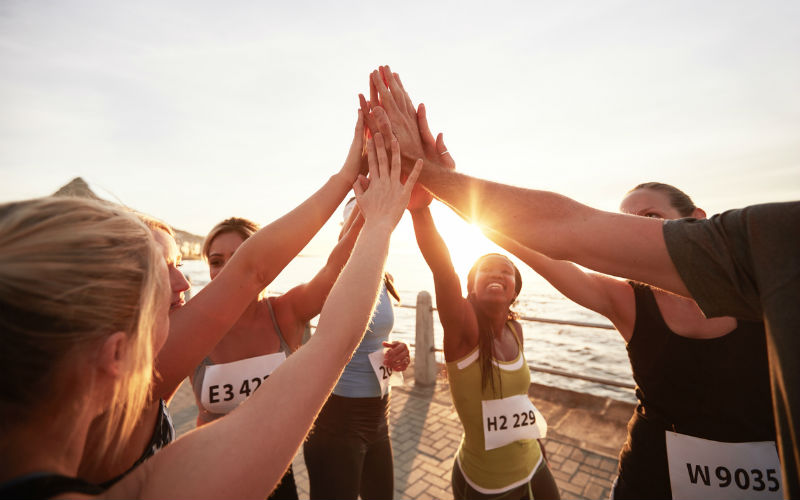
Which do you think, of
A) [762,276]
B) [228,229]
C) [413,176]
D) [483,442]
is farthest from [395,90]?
[483,442]

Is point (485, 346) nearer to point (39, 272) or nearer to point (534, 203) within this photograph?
point (534, 203)

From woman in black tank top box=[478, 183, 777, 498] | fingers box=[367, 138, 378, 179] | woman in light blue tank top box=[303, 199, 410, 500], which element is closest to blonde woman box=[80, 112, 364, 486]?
fingers box=[367, 138, 378, 179]

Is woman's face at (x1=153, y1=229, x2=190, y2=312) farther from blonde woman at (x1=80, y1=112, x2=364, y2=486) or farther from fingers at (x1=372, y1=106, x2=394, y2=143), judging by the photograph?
fingers at (x1=372, y1=106, x2=394, y2=143)

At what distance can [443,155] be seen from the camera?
87.7 inches

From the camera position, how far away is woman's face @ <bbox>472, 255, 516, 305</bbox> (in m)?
2.94

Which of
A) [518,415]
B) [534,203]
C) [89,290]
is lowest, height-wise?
[518,415]

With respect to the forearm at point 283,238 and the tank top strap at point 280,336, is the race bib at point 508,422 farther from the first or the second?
the forearm at point 283,238

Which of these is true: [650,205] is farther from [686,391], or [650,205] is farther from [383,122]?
[383,122]

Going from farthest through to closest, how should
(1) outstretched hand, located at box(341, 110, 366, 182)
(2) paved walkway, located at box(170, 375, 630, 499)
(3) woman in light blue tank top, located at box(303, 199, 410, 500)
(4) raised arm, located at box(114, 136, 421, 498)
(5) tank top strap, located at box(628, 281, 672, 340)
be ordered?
(2) paved walkway, located at box(170, 375, 630, 499), (3) woman in light blue tank top, located at box(303, 199, 410, 500), (1) outstretched hand, located at box(341, 110, 366, 182), (5) tank top strap, located at box(628, 281, 672, 340), (4) raised arm, located at box(114, 136, 421, 498)

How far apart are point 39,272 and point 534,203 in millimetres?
1553

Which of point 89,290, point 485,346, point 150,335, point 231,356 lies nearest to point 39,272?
point 89,290

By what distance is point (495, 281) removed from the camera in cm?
301

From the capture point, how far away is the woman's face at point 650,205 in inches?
90.8

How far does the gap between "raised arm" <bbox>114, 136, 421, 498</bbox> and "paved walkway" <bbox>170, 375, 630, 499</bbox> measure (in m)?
3.68
